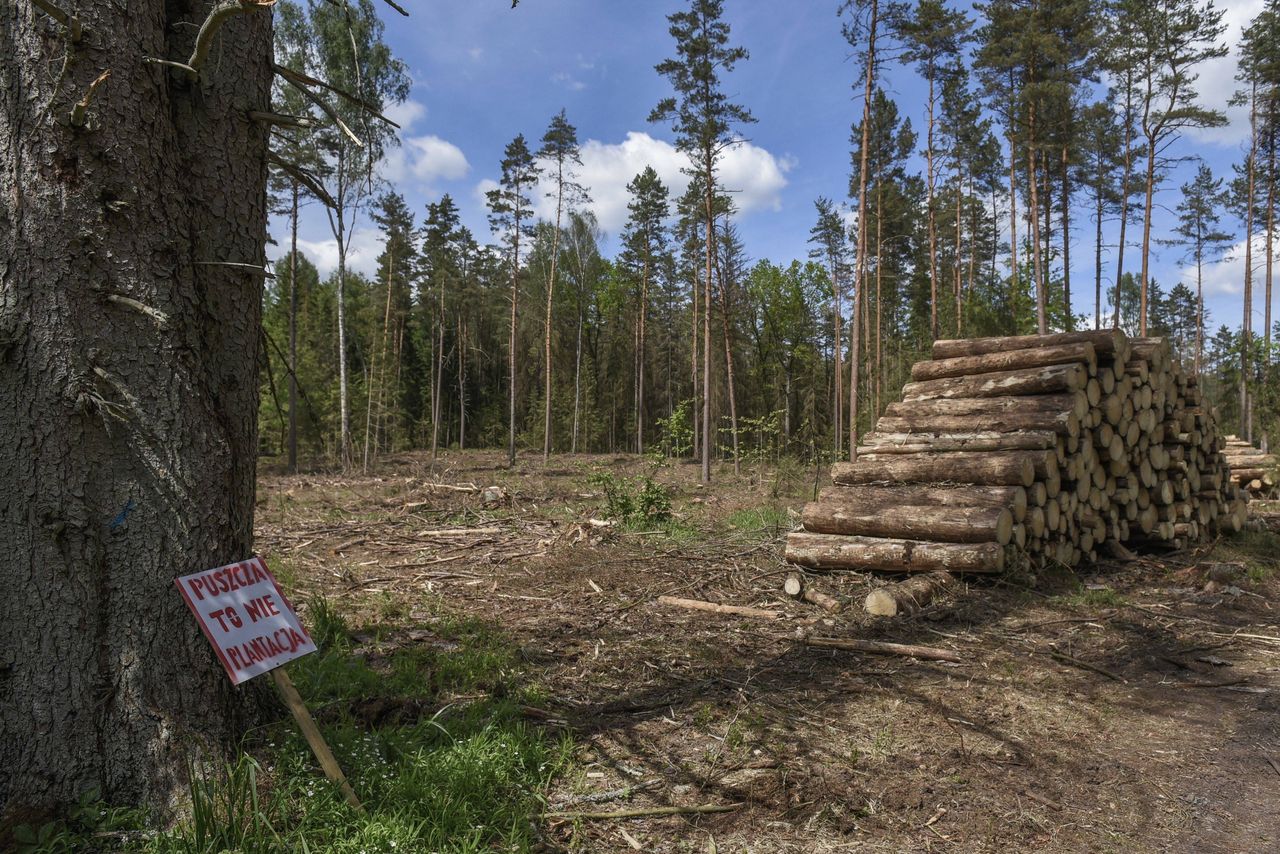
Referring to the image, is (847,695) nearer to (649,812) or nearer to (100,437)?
(649,812)

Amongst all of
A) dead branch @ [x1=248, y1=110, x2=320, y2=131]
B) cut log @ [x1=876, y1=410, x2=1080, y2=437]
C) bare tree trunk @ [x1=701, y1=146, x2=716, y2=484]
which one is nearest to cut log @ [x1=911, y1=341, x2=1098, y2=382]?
cut log @ [x1=876, y1=410, x2=1080, y2=437]

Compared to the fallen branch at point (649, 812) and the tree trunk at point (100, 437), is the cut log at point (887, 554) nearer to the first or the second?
the fallen branch at point (649, 812)

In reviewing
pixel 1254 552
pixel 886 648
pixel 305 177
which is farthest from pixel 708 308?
pixel 305 177

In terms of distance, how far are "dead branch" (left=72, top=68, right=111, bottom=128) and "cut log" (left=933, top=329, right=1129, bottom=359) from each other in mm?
8389

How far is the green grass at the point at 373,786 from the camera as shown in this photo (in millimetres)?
2525

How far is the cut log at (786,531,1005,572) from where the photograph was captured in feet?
21.5

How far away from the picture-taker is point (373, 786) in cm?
290

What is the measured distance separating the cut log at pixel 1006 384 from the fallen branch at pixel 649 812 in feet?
21.1

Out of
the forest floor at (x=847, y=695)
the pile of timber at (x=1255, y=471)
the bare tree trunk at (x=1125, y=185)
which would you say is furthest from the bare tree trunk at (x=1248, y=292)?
the forest floor at (x=847, y=695)

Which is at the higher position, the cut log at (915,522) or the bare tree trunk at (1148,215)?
the bare tree trunk at (1148,215)

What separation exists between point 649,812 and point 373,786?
110 cm

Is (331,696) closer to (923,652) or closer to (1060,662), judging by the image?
(923,652)

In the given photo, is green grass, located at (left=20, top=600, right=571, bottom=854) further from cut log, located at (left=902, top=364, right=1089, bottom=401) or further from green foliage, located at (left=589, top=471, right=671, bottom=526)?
cut log, located at (left=902, top=364, right=1089, bottom=401)

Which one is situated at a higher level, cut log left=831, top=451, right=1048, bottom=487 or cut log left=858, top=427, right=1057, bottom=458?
cut log left=858, top=427, right=1057, bottom=458
